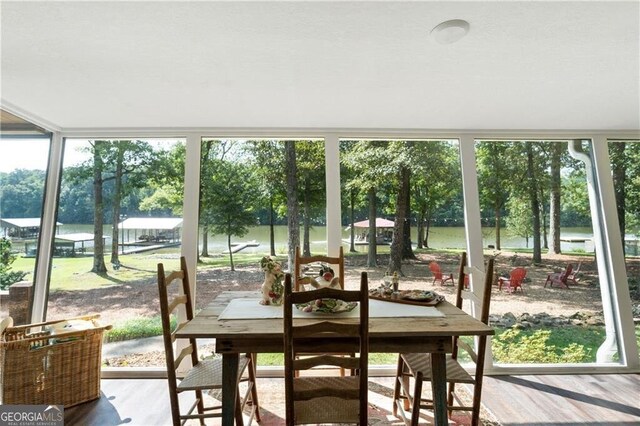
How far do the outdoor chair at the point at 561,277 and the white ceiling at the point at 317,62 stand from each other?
1436 mm

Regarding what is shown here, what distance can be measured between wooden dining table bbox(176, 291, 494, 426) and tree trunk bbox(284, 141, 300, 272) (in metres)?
1.33

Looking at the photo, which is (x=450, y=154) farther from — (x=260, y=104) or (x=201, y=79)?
(x=201, y=79)

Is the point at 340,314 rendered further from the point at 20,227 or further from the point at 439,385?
the point at 20,227

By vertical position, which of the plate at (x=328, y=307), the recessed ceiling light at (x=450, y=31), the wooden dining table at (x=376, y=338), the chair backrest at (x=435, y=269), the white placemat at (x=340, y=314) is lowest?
the wooden dining table at (x=376, y=338)

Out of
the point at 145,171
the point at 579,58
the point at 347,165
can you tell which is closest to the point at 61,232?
the point at 145,171

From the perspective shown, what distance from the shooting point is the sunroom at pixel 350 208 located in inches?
96.4

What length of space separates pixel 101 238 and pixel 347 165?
247 cm

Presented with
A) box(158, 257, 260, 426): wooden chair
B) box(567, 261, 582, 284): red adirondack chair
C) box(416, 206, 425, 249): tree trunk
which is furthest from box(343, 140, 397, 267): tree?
box(567, 261, 582, 284): red adirondack chair

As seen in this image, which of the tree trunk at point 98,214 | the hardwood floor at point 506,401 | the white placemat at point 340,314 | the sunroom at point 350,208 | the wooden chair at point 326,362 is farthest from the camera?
the tree trunk at point 98,214

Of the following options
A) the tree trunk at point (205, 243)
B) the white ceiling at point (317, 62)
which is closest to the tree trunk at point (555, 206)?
the white ceiling at point (317, 62)

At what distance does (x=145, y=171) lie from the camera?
3.00 meters

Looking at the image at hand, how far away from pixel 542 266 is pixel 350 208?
1.98 metres

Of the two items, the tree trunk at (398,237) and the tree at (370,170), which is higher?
the tree at (370,170)

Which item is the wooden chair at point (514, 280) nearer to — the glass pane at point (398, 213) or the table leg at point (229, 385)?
the glass pane at point (398, 213)
